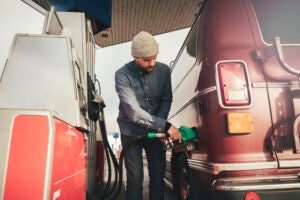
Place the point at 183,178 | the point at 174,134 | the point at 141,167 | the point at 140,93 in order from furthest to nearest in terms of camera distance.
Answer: the point at 183,178, the point at 140,93, the point at 141,167, the point at 174,134

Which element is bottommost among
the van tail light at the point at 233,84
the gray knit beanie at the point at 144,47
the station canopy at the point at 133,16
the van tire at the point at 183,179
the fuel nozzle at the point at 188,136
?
the van tire at the point at 183,179

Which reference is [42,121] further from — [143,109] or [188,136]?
[143,109]

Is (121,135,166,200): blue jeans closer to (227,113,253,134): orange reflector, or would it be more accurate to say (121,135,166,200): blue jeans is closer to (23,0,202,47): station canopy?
(227,113,253,134): orange reflector

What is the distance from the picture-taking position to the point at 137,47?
2461 millimetres

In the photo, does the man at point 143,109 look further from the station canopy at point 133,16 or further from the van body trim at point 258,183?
the station canopy at point 133,16

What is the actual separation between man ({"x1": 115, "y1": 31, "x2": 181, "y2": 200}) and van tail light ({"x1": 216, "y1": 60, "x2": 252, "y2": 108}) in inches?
25.1

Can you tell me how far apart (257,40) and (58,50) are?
5.77 ft

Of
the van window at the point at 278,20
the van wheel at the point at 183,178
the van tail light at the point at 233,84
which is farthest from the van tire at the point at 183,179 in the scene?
the van window at the point at 278,20

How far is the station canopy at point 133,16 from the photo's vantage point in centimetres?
524

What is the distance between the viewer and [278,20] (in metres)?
2.20

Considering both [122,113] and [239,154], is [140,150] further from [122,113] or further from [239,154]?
[239,154]

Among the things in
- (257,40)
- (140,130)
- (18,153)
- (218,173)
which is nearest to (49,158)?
(18,153)

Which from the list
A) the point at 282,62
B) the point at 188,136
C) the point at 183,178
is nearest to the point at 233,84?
the point at 282,62

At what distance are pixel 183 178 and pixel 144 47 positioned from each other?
155 centimetres
